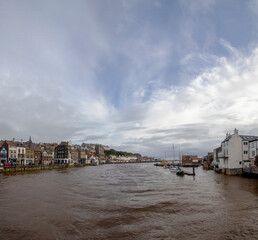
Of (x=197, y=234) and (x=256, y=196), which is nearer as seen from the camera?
(x=197, y=234)

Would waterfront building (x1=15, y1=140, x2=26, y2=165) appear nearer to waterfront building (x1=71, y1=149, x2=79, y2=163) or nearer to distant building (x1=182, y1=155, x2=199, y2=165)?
waterfront building (x1=71, y1=149, x2=79, y2=163)

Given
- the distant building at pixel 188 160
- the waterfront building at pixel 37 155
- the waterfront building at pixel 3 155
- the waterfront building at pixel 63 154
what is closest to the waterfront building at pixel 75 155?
the waterfront building at pixel 63 154

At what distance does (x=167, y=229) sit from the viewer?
1623 centimetres

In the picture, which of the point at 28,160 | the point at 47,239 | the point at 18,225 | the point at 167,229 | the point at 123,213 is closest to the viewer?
the point at 47,239

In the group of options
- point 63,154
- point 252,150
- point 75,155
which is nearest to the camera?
point 252,150

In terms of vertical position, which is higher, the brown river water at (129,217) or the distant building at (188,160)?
the brown river water at (129,217)

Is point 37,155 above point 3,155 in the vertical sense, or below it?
below

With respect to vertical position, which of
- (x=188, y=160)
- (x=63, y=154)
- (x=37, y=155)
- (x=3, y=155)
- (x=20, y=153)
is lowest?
(x=188, y=160)

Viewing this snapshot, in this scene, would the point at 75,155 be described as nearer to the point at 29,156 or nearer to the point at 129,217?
the point at 29,156

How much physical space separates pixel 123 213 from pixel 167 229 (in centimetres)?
553

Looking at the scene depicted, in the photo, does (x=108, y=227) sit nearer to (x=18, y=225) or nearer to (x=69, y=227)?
(x=69, y=227)

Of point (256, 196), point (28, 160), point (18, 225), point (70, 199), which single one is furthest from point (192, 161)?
point (18, 225)

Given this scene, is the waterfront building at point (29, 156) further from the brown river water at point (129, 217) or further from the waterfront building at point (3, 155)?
the brown river water at point (129, 217)

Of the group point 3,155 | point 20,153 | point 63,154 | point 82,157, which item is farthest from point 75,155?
point 3,155
